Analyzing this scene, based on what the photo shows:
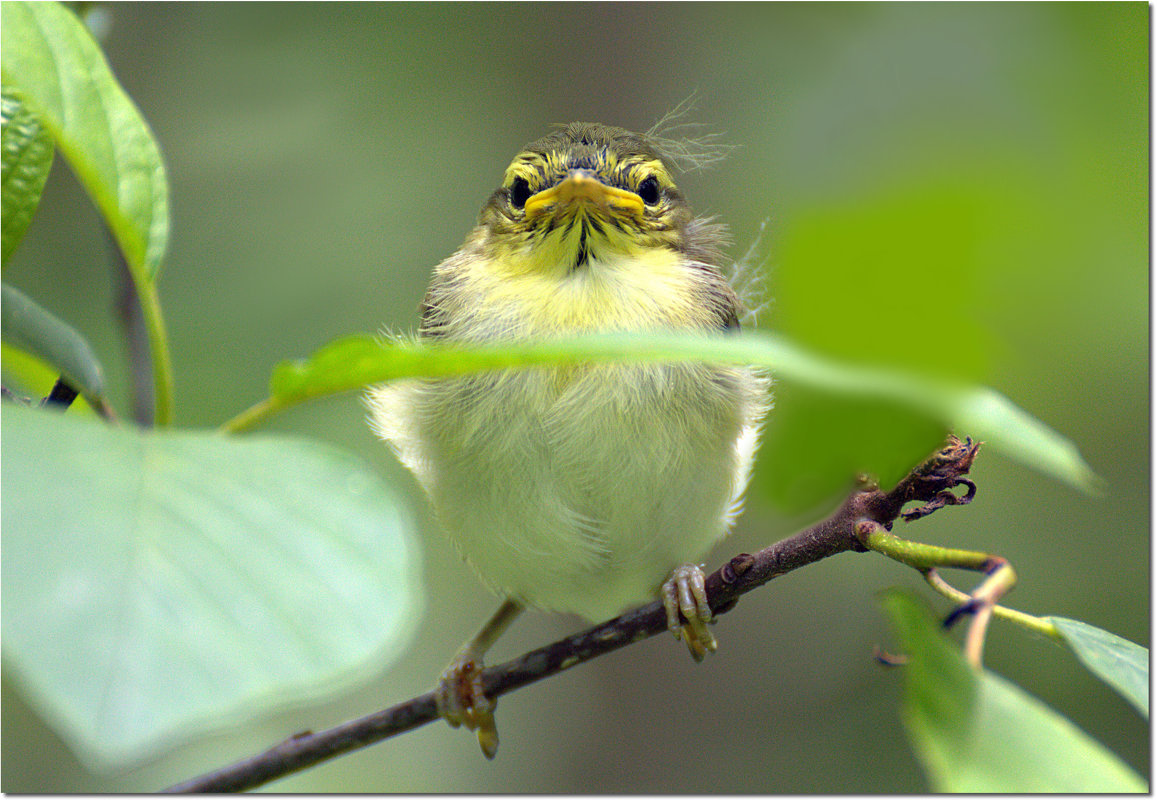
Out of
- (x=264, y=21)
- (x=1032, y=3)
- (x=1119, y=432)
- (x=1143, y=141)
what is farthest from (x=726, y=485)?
(x=264, y=21)

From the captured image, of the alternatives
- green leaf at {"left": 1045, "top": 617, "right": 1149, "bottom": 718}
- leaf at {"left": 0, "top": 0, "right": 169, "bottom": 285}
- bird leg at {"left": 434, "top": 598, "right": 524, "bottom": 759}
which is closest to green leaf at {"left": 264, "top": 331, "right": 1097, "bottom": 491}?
green leaf at {"left": 1045, "top": 617, "right": 1149, "bottom": 718}

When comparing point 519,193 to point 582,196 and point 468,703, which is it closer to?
point 582,196

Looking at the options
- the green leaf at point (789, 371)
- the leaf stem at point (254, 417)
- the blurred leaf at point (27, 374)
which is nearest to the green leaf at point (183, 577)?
the green leaf at point (789, 371)

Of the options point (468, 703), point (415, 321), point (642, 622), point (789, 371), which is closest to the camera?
point (789, 371)

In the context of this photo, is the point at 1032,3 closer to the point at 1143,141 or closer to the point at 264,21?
the point at 1143,141

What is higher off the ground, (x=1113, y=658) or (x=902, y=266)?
(x=902, y=266)

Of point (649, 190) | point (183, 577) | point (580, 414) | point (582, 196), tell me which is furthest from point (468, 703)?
point (183, 577)
